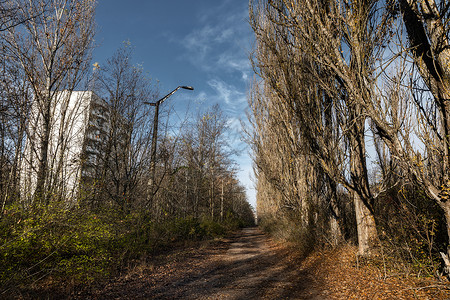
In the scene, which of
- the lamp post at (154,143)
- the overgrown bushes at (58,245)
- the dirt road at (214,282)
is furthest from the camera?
the lamp post at (154,143)

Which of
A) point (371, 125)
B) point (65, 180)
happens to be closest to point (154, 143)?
point (65, 180)

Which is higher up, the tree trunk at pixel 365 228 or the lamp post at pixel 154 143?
the lamp post at pixel 154 143

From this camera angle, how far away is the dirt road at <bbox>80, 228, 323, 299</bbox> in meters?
4.74

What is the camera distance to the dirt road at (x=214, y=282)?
4.74 meters

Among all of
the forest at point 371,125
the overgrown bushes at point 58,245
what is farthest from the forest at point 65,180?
the forest at point 371,125

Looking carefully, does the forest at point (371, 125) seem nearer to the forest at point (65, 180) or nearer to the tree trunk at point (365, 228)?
the tree trunk at point (365, 228)

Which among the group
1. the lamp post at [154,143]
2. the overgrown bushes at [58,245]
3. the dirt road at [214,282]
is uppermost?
the lamp post at [154,143]

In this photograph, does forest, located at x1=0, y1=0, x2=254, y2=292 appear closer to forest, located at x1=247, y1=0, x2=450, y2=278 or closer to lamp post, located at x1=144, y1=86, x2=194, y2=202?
lamp post, located at x1=144, y1=86, x2=194, y2=202

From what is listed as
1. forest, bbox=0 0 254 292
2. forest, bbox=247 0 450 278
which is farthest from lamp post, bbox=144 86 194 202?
forest, bbox=247 0 450 278

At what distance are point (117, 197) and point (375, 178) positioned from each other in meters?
7.87

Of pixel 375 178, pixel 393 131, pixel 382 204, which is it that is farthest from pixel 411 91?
pixel 382 204

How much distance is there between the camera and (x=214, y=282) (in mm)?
5777

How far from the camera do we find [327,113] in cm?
756

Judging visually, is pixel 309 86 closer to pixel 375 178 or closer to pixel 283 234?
pixel 375 178
